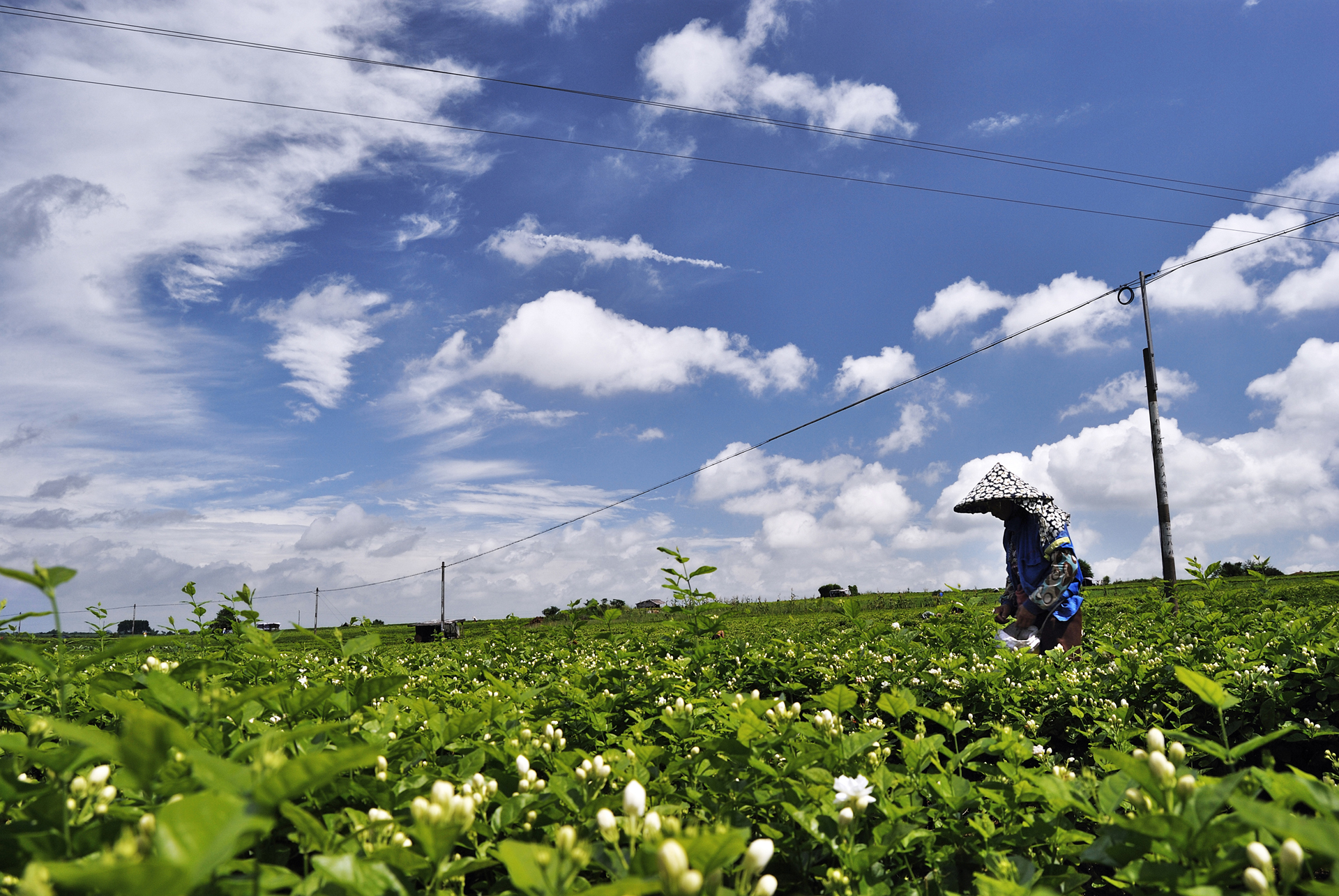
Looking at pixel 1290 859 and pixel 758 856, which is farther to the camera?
pixel 758 856

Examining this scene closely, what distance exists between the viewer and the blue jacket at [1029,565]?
824cm

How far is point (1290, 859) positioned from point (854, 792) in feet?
2.79

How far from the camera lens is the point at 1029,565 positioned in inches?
340

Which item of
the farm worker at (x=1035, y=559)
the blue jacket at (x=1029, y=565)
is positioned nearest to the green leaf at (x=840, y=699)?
the farm worker at (x=1035, y=559)

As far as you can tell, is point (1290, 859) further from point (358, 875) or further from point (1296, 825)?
point (358, 875)

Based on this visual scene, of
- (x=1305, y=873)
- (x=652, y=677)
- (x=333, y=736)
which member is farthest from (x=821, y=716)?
(x=652, y=677)

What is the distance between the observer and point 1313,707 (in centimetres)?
405

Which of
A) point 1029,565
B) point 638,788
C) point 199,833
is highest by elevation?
point 1029,565

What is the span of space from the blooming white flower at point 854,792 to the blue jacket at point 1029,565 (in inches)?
296

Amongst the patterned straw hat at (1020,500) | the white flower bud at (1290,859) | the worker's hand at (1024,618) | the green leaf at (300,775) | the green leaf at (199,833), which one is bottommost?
the worker's hand at (1024,618)

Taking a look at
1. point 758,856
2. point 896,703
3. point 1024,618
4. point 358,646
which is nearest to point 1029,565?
point 1024,618

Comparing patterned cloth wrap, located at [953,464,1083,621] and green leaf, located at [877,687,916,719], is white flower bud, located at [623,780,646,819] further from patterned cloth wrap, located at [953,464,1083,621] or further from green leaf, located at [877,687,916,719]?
patterned cloth wrap, located at [953,464,1083,621]

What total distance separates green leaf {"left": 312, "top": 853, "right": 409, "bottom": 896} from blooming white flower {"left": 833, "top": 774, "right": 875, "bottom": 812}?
→ 1065 mm

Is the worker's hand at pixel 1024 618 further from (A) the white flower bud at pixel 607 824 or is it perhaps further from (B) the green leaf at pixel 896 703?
(A) the white flower bud at pixel 607 824
